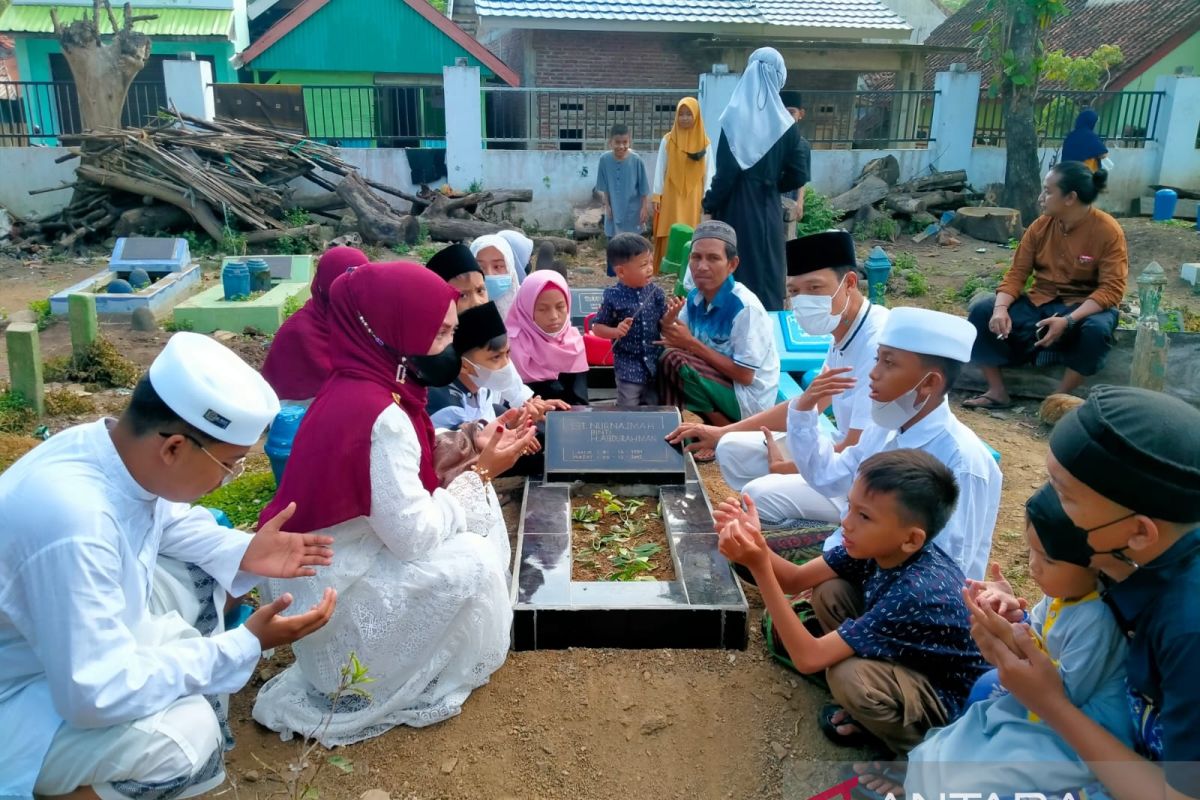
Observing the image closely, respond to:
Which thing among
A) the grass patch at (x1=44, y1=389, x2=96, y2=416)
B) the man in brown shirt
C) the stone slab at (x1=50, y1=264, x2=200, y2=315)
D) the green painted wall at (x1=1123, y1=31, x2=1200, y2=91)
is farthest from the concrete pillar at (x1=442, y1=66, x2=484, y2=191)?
the green painted wall at (x1=1123, y1=31, x2=1200, y2=91)

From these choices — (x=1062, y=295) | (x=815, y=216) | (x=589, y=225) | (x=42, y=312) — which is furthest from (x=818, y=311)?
(x=815, y=216)

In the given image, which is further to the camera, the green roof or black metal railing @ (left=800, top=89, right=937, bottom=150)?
the green roof

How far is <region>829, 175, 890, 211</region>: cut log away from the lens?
14703 millimetres

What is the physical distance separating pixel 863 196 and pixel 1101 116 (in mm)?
6920

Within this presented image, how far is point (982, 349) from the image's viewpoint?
6.58 meters

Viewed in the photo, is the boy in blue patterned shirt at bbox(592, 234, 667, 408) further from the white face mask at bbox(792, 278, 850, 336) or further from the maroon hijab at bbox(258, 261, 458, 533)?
the maroon hijab at bbox(258, 261, 458, 533)

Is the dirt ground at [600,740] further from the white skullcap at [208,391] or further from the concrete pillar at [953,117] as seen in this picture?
the concrete pillar at [953,117]

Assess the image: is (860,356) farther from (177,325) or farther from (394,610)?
(177,325)

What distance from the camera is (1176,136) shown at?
1627 cm

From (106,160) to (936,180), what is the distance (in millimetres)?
12866

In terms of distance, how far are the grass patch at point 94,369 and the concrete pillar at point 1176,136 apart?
16919mm

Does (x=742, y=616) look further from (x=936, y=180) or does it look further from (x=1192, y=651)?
(x=936, y=180)

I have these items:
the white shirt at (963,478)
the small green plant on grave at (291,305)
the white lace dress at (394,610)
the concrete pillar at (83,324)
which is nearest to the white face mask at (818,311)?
the white shirt at (963,478)

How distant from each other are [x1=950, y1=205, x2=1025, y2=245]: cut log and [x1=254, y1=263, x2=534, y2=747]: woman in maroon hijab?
12.6m
